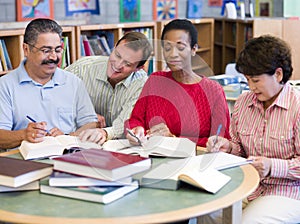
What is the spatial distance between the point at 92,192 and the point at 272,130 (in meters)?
0.86

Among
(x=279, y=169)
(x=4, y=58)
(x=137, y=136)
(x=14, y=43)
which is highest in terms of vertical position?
(x=14, y=43)

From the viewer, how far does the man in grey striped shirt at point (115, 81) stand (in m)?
2.38

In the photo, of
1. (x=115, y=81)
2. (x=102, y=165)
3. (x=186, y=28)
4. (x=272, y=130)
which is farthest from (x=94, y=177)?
(x=115, y=81)

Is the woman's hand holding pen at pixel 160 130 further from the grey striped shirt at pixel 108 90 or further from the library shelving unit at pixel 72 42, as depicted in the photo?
the library shelving unit at pixel 72 42

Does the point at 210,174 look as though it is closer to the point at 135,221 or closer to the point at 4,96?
the point at 135,221

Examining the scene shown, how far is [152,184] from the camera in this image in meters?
1.72

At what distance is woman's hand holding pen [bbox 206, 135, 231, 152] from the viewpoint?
2.12 metres

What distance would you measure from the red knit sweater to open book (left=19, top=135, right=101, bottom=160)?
1.02 ft

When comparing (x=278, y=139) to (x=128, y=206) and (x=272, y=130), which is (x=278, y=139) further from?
(x=128, y=206)

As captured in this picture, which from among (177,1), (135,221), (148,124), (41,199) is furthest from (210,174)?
(177,1)

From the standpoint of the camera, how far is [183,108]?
7.75 feet

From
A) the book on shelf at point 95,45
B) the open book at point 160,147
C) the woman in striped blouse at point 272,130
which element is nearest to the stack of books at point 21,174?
the open book at point 160,147

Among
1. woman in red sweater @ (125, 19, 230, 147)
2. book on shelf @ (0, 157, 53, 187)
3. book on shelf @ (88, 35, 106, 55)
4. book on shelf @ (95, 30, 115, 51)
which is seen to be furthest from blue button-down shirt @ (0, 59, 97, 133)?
book on shelf @ (95, 30, 115, 51)

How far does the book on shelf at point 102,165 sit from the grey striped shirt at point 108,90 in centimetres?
72
